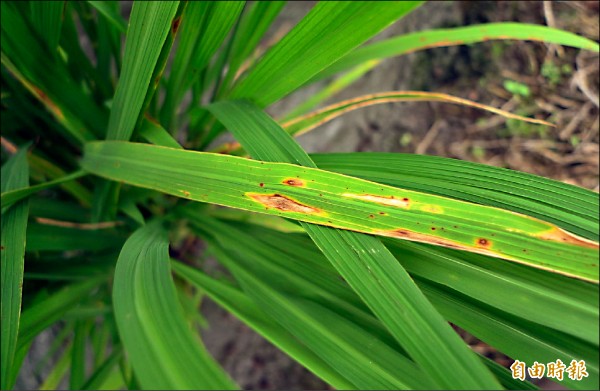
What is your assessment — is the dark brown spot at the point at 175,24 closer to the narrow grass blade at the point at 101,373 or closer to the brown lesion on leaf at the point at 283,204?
the brown lesion on leaf at the point at 283,204

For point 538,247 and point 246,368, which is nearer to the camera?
point 538,247

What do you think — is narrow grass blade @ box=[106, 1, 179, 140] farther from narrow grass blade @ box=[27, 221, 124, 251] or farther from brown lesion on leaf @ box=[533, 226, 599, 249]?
brown lesion on leaf @ box=[533, 226, 599, 249]

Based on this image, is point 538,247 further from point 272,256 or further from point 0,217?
point 0,217

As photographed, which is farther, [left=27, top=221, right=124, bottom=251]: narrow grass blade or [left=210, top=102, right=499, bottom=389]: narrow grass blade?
[left=27, top=221, right=124, bottom=251]: narrow grass blade

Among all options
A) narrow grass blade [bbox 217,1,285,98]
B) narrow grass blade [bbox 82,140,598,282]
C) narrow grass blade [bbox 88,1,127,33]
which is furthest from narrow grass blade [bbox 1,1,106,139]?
narrow grass blade [bbox 82,140,598,282]

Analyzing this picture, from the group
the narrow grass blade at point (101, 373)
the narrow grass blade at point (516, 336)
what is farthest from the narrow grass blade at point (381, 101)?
the narrow grass blade at point (101, 373)

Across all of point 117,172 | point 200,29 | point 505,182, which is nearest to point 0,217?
point 117,172
